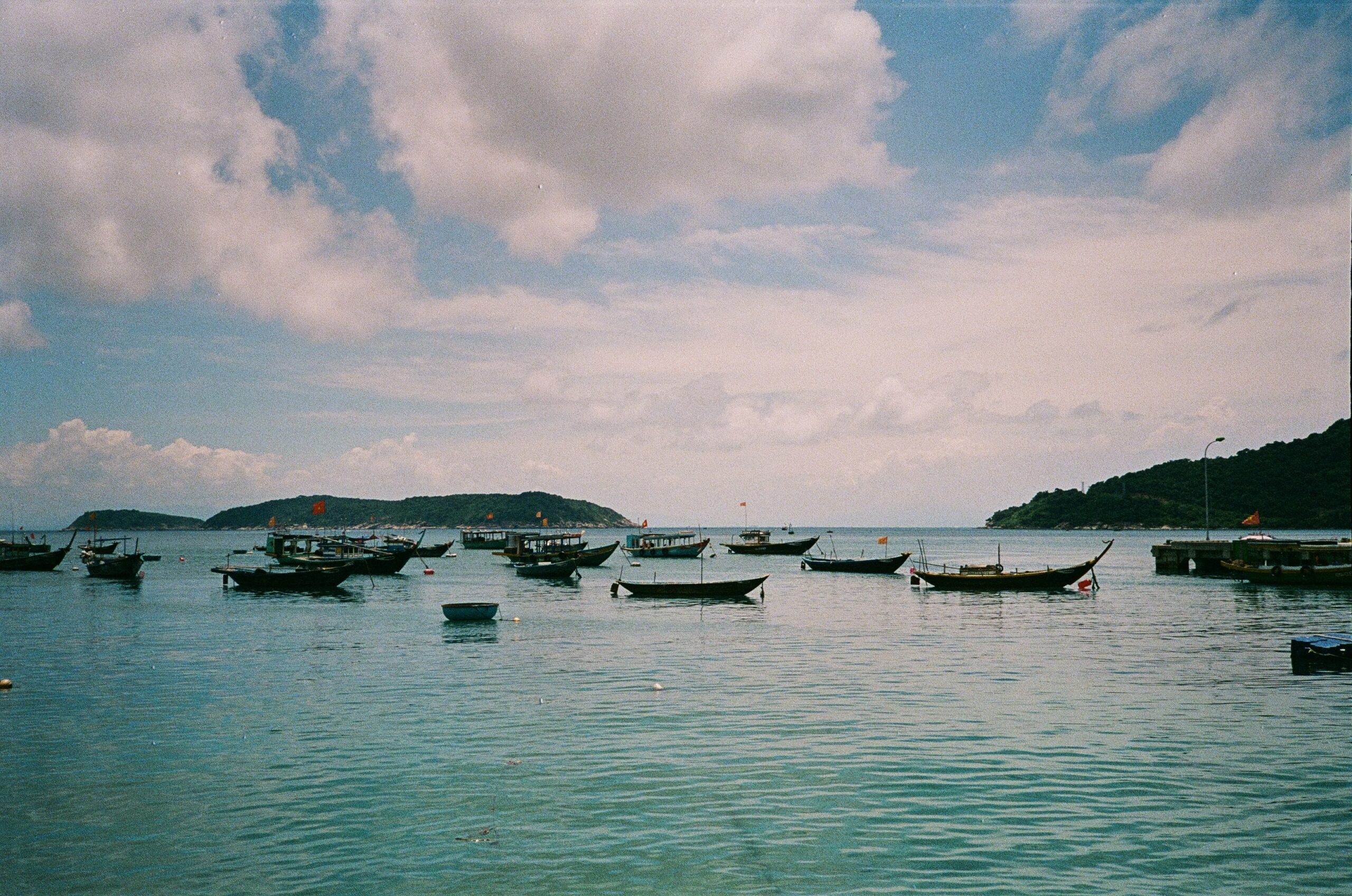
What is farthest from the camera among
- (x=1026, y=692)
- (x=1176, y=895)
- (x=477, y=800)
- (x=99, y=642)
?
(x=99, y=642)

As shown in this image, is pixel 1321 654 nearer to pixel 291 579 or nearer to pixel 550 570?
pixel 291 579

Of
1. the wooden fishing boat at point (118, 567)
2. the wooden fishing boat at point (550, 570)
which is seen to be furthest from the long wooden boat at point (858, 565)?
the wooden fishing boat at point (118, 567)

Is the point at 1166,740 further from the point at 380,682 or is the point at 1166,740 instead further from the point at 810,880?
the point at 380,682

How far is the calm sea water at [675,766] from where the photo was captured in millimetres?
13914

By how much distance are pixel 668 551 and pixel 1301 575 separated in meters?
87.9

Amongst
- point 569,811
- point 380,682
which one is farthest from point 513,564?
point 569,811

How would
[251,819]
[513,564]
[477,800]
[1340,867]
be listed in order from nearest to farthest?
[1340,867] → [251,819] → [477,800] → [513,564]

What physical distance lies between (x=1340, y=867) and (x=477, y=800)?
15175mm

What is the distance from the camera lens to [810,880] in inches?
527

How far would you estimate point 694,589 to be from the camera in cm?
6300

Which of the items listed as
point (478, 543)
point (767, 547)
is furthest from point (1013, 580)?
point (478, 543)

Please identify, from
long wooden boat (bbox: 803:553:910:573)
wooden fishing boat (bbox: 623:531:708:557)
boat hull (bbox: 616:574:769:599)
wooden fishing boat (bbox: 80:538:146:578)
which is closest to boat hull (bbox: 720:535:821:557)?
wooden fishing boat (bbox: 623:531:708:557)

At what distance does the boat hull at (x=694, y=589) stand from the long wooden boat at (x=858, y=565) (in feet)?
111

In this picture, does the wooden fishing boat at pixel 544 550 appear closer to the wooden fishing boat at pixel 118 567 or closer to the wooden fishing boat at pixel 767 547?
the wooden fishing boat at pixel 118 567
